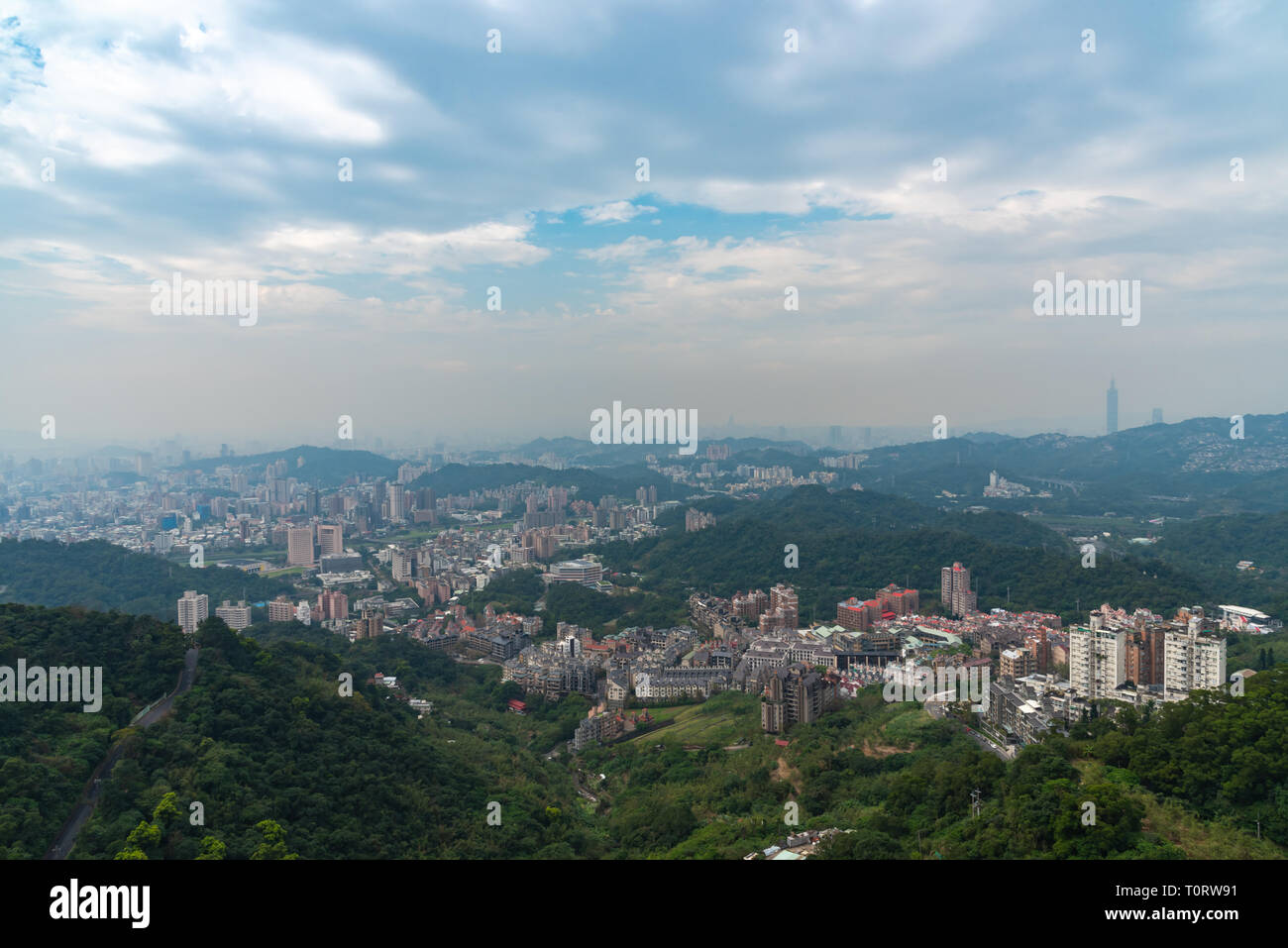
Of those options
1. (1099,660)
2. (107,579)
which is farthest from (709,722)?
(107,579)

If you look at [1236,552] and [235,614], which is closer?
[235,614]

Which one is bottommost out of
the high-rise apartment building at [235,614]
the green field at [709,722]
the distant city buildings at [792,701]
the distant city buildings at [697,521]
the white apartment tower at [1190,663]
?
the green field at [709,722]

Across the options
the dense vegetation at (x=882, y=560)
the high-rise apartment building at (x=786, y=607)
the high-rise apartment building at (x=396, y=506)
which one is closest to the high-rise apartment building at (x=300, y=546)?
the high-rise apartment building at (x=396, y=506)

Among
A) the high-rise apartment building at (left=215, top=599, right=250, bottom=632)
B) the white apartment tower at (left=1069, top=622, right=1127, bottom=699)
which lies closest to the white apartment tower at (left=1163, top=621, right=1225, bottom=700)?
the white apartment tower at (left=1069, top=622, right=1127, bottom=699)

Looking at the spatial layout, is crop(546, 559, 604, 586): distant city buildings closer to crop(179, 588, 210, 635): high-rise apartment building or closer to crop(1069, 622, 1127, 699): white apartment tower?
crop(179, 588, 210, 635): high-rise apartment building

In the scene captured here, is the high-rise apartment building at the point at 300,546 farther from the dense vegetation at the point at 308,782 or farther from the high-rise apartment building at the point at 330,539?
the dense vegetation at the point at 308,782

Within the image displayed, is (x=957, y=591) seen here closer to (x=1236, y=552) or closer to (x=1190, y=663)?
(x=1190, y=663)
